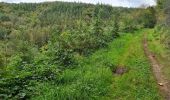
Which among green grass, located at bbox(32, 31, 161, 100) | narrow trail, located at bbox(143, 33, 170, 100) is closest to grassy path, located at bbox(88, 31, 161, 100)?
green grass, located at bbox(32, 31, 161, 100)

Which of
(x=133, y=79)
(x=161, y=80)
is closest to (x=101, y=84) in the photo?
(x=133, y=79)

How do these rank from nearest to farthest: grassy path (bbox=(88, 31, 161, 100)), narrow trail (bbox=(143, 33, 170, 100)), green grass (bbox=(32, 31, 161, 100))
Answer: green grass (bbox=(32, 31, 161, 100)) < grassy path (bbox=(88, 31, 161, 100)) < narrow trail (bbox=(143, 33, 170, 100))

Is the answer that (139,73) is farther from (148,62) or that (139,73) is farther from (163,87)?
(148,62)

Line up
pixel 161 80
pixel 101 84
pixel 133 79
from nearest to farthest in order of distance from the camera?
1. pixel 101 84
2. pixel 133 79
3. pixel 161 80

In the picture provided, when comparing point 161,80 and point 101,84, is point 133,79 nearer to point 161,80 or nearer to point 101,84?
point 161,80

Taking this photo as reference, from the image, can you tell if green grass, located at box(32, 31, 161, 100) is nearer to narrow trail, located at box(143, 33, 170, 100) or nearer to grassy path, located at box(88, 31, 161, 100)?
Result: grassy path, located at box(88, 31, 161, 100)

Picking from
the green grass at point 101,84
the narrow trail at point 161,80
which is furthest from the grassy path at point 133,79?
the narrow trail at point 161,80

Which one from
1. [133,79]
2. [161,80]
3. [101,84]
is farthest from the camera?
[161,80]

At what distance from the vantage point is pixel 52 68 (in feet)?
59.2

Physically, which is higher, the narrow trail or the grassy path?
the grassy path

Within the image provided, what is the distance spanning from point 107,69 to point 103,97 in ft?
15.3

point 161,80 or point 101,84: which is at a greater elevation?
point 101,84

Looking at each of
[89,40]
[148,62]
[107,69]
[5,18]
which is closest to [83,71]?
[107,69]

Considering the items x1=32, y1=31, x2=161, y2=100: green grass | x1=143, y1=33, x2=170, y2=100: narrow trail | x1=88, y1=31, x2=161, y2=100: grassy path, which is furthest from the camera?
x1=143, y1=33, x2=170, y2=100: narrow trail
